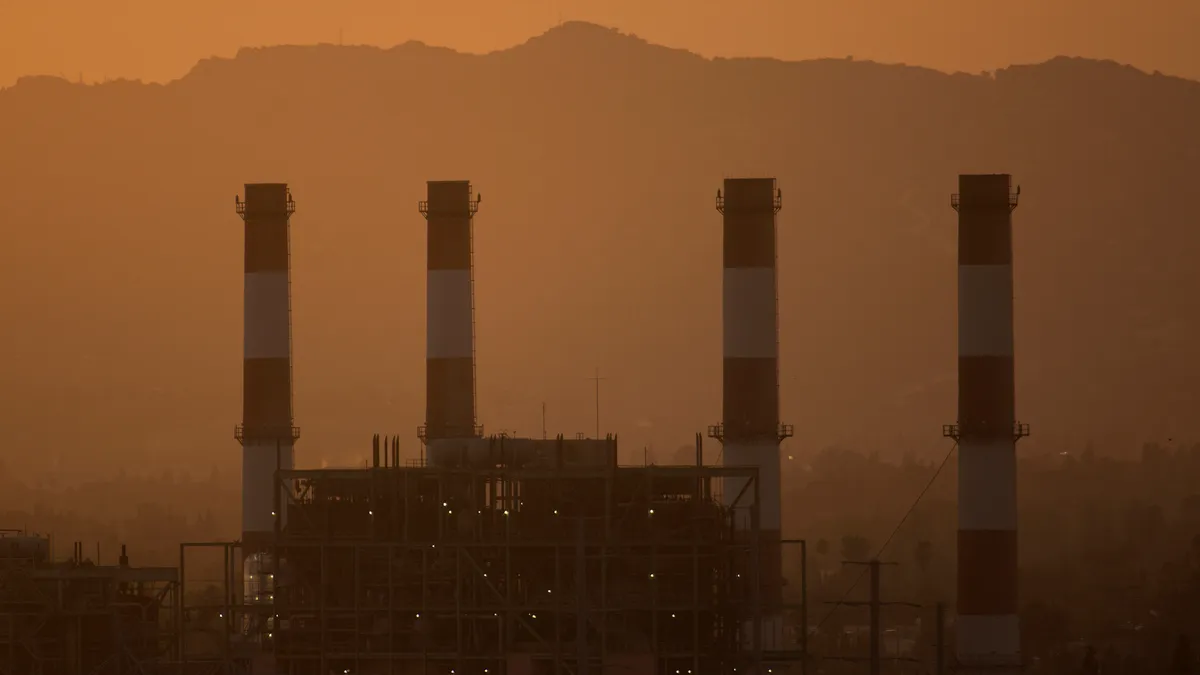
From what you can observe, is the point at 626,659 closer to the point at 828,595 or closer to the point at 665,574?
the point at 665,574

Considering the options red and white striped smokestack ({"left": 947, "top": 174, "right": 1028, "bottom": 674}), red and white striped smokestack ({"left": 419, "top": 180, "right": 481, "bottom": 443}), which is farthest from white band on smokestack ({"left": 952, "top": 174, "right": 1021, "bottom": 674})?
red and white striped smokestack ({"left": 419, "top": 180, "right": 481, "bottom": 443})

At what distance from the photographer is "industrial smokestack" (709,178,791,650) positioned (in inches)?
2260

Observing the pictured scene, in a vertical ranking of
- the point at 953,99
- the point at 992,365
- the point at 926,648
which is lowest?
the point at 926,648

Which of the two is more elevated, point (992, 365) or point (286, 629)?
point (992, 365)

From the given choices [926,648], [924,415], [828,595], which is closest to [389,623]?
[926,648]

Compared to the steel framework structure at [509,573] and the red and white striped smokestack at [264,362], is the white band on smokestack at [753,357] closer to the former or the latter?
the steel framework structure at [509,573]

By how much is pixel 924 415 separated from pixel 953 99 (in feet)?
74.4

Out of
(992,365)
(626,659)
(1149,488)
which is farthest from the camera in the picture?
(1149,488)

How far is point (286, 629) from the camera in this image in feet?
165

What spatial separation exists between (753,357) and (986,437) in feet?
19.7

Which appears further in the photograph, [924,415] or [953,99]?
[953,99]

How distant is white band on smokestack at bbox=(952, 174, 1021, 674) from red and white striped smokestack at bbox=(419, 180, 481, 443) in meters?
Answer: 13.1

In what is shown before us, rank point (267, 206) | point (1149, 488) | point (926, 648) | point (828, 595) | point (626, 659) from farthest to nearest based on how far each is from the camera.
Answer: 1. point (1149, 488)
2. point (828, 595)
3. point (926, 648)
4. point (267, 206)
5. point (626, 659)

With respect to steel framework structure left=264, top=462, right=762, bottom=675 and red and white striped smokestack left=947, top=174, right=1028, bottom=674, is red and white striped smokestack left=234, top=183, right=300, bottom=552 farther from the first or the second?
red and white striped smokestack left=947, top=174, right=1028, bottom=674
